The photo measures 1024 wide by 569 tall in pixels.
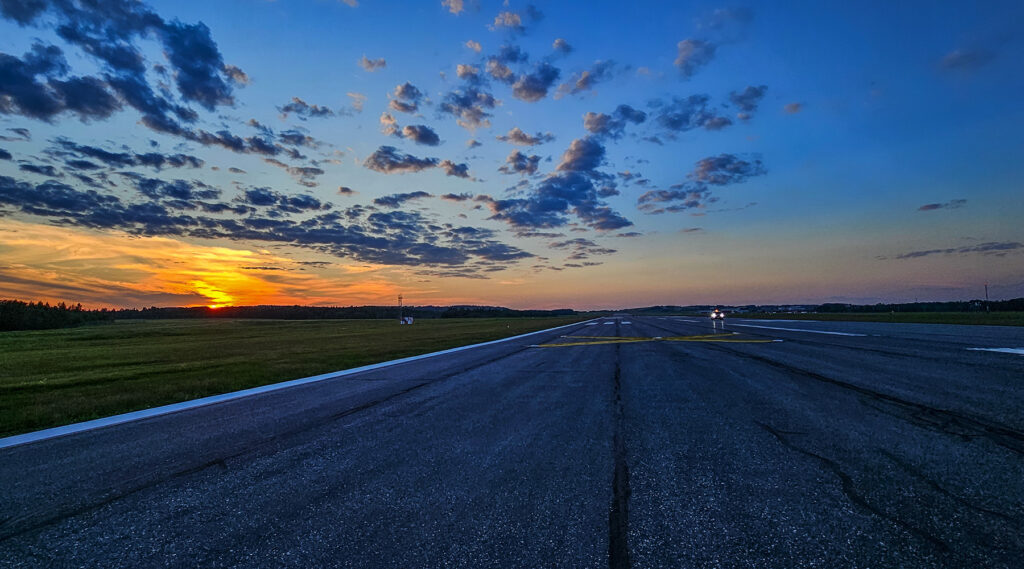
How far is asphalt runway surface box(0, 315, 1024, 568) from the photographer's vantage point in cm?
256

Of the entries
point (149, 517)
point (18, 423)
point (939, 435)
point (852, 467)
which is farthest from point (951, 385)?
point (18, 423)

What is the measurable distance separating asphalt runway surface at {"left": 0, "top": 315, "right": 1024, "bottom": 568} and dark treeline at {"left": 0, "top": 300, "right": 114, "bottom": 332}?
94221mm

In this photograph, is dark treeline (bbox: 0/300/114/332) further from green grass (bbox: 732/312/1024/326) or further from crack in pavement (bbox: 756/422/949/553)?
green grass (bbox: 732/312/1024/326)

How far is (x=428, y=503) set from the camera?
Result: 328 cm

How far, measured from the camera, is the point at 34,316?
69562mm

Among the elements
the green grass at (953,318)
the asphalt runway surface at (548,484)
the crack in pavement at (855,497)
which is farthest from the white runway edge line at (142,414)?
the green grass at (953,318)

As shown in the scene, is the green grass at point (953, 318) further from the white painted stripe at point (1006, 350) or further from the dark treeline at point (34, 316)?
the dark treeline at point (34, 316)

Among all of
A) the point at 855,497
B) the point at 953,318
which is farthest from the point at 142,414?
the point at 953,318

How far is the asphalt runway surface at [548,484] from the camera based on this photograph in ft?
8.41

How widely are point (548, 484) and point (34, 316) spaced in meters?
105

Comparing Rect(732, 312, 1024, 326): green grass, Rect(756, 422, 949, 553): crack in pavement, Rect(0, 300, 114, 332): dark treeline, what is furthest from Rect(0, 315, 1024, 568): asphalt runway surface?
Rect(0, 300, 114, 332): dark treeline

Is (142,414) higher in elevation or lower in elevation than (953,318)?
lower

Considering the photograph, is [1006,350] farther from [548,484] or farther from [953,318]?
[953,318]

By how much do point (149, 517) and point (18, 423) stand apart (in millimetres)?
6533
